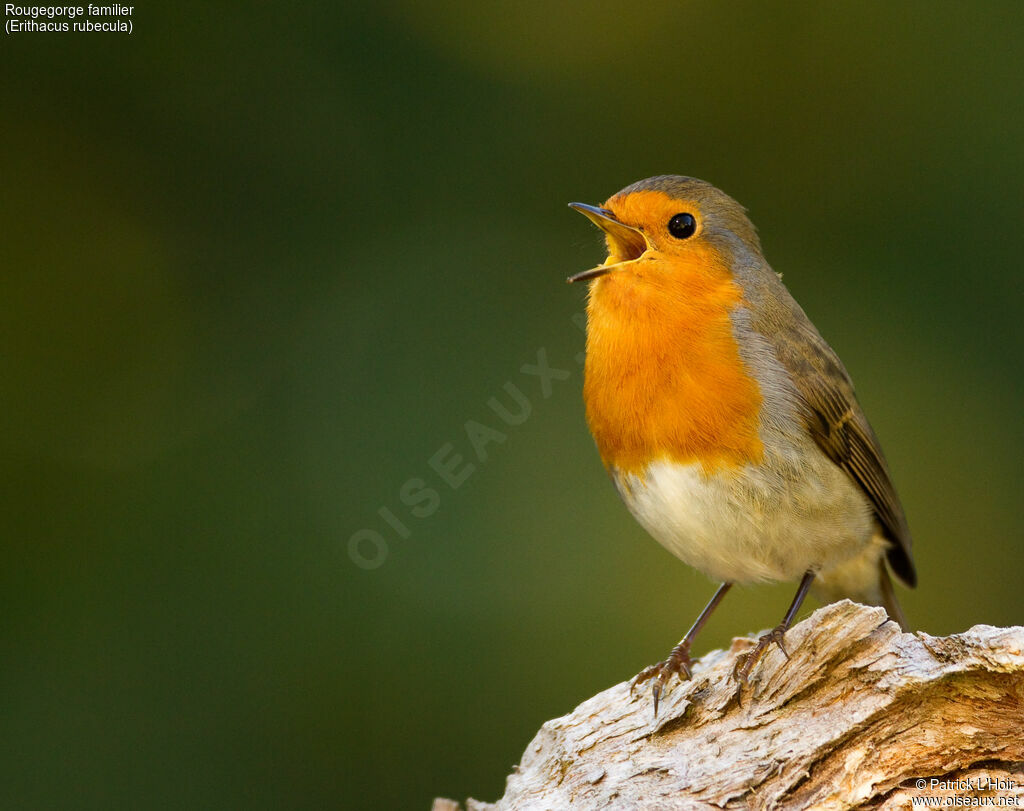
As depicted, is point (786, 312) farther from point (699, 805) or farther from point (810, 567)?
point (699, 805)

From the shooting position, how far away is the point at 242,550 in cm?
496

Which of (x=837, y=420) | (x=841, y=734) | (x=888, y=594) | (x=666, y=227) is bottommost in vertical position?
(x=841, y=734)

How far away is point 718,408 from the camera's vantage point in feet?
12.5

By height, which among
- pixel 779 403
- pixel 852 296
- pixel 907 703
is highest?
pixel 852 296

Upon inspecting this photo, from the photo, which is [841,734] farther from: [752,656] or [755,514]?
[755,514]

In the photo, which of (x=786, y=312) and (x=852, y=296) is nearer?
(x=786, y=312)

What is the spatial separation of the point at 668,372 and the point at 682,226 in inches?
23.8

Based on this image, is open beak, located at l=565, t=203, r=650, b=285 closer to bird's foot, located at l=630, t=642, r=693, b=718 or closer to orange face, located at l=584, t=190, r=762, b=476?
orange face, located at l=584, t=190, r=762, b=476

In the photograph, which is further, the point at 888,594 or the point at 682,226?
the point at 888,594

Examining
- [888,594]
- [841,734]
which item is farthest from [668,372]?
[888,594]

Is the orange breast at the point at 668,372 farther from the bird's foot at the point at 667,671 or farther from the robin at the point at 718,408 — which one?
the bird's foot at the point at 667,671

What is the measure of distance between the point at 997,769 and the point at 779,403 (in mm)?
1293

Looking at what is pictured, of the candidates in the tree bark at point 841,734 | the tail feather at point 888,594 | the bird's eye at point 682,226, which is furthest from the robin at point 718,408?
the tail feather at point 888,594

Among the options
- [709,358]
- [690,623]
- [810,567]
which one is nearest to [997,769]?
[810,567]
